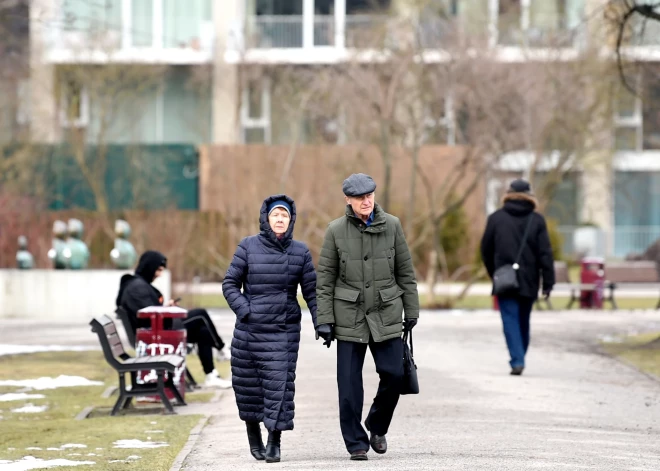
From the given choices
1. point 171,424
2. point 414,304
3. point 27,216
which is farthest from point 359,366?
point 27,216

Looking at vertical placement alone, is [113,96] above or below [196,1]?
below

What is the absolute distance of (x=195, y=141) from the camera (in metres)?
52.6

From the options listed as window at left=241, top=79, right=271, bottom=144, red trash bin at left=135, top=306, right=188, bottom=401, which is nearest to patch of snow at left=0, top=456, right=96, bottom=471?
red trash bin at left=135, top=306, right=188, bottom=401

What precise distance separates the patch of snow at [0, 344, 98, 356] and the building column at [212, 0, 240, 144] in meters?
28.6

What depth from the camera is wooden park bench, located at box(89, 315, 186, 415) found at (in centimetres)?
1320

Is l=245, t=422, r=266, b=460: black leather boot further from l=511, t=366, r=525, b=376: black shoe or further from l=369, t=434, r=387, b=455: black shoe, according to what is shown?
l=511, t=366, r=525, b=376: black shoe

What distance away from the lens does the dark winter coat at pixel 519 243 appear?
15.9m

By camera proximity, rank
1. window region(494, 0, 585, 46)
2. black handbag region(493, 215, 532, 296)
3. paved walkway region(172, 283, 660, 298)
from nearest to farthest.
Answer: black handbag region(493, 215, 532, 296)
paved walkway region(172, 283, 660, 298)
window region(494, 0, 585, 46)

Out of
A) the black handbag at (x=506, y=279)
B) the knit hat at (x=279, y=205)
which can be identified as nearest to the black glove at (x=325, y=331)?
the knit hat at (x=279, y=205)

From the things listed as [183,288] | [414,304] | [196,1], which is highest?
[196,1]

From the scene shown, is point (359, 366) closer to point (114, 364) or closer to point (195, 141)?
point (114, 364)

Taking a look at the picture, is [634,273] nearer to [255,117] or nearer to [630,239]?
[630,239]

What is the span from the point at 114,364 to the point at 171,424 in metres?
1.00

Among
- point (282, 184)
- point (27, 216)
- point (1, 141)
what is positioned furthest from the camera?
point (1, 141)
